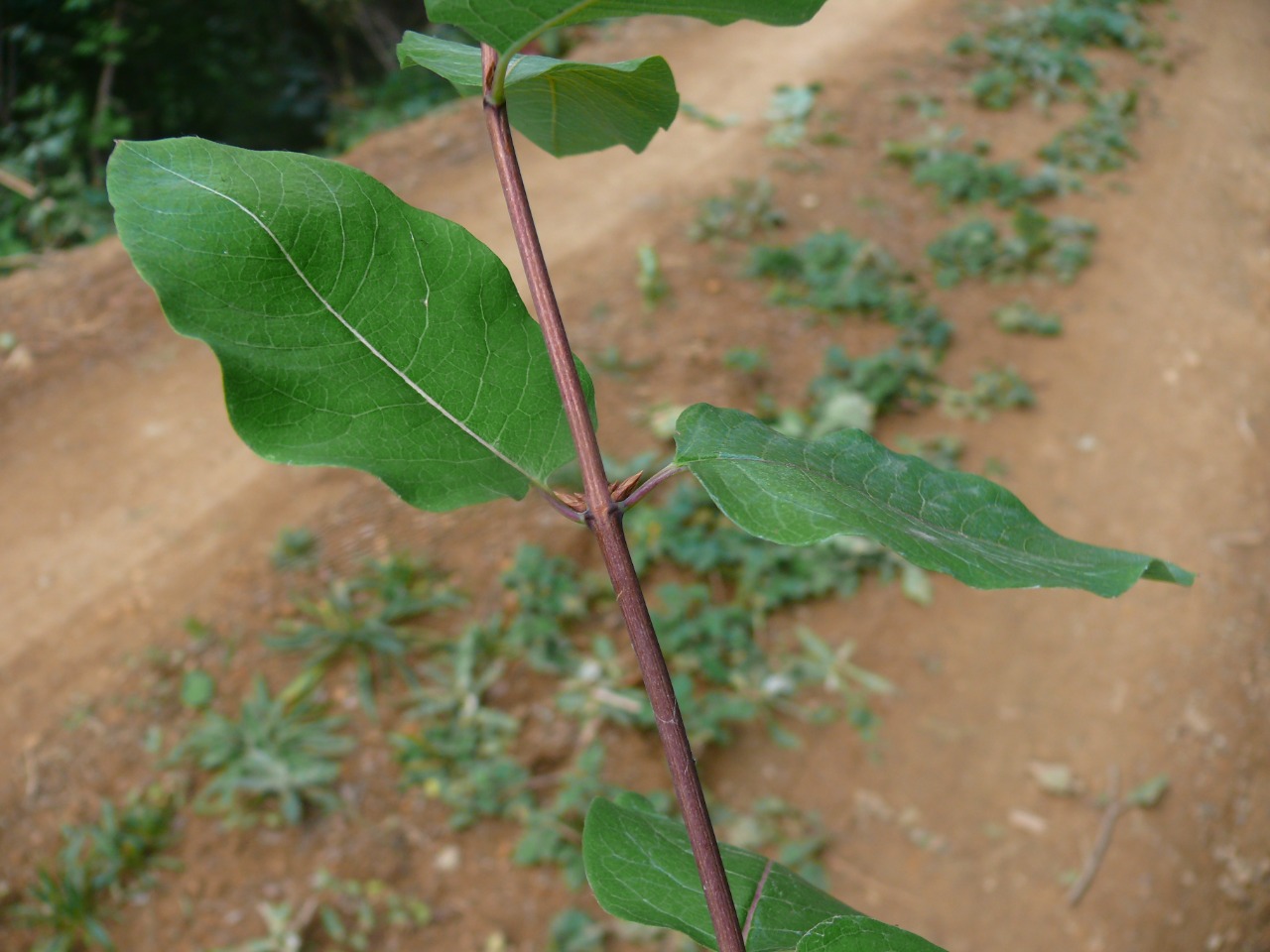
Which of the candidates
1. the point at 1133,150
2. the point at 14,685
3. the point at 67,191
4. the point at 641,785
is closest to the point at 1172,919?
the point at 641,785

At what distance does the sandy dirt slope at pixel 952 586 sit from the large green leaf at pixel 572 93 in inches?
132

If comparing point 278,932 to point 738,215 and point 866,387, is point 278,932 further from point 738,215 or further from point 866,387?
point 738,215

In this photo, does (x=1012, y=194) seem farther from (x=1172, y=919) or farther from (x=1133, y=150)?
(x=1172, y=919)

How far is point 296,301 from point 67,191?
798 centimetres

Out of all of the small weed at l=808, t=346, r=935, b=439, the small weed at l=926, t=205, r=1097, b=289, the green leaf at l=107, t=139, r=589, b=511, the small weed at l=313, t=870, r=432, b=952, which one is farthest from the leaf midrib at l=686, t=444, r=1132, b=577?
the small weed at l=926, t=205, r=1097, b=289

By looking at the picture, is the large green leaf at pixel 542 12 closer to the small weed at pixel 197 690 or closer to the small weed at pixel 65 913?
the small weed at pixel 65 913

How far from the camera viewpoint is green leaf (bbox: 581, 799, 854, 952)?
0.65 meters

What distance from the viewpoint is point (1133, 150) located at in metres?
7.71

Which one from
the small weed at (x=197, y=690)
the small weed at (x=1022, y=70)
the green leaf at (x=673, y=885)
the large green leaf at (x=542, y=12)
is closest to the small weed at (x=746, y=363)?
the small weed at (x=197, y=690)

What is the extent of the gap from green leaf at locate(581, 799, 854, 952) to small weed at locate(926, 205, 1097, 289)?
5.85 metres

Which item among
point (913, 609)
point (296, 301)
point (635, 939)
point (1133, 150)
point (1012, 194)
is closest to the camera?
point (296, 301)

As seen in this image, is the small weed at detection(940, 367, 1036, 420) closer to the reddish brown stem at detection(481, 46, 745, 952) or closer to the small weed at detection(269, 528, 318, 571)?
the small weed at detection(269, 528, 318, 571)

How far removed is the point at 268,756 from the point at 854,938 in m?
3.41

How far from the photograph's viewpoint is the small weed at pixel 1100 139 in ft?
24.3
